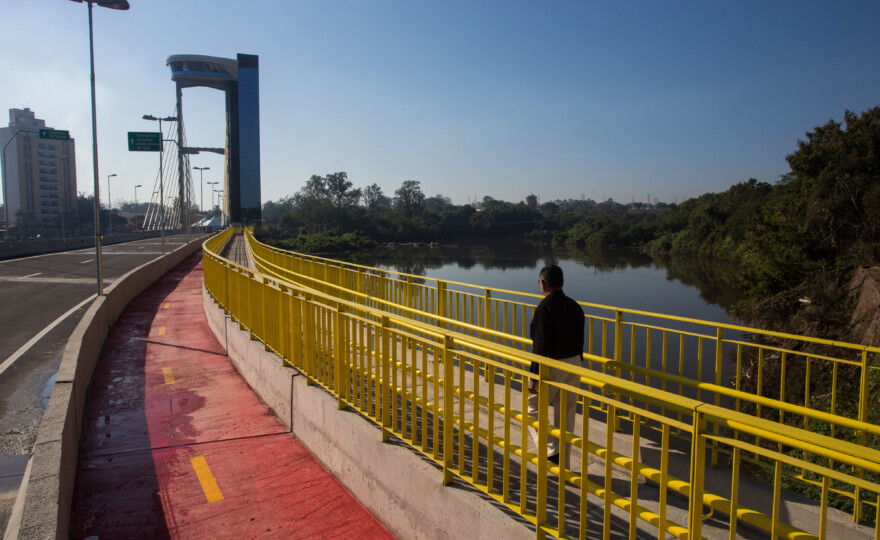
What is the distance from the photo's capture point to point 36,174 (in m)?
129

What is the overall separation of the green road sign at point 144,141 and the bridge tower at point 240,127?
239 ft

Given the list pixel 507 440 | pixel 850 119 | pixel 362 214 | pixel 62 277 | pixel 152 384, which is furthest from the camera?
pixel 362 214

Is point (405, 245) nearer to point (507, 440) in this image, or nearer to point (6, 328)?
point (6, 328)

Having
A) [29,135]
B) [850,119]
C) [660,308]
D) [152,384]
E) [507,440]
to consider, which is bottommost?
[660,308]

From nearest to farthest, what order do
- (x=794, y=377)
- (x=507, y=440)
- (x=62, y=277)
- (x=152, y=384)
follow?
(x=507, y=440), (x=152, y=384), (x=794, y=377), (x=62, y=277)

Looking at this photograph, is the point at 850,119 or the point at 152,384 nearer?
the point at 152,384

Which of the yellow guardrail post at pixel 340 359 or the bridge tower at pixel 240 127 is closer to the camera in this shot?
the yellow guardrail post at pixel 340 359

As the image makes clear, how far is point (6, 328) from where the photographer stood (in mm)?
11750

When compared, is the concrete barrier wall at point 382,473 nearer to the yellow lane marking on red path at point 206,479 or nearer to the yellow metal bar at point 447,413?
the yellow metal bar at point 447,413

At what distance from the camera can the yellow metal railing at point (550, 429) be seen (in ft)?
7.66

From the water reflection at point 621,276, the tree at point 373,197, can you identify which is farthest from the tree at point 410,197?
the water reflection at point 621,276

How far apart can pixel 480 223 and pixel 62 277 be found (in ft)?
332

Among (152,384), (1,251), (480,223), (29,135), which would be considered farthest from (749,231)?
(29,135)

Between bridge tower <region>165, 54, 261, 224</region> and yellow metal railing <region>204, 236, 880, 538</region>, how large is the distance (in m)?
102
